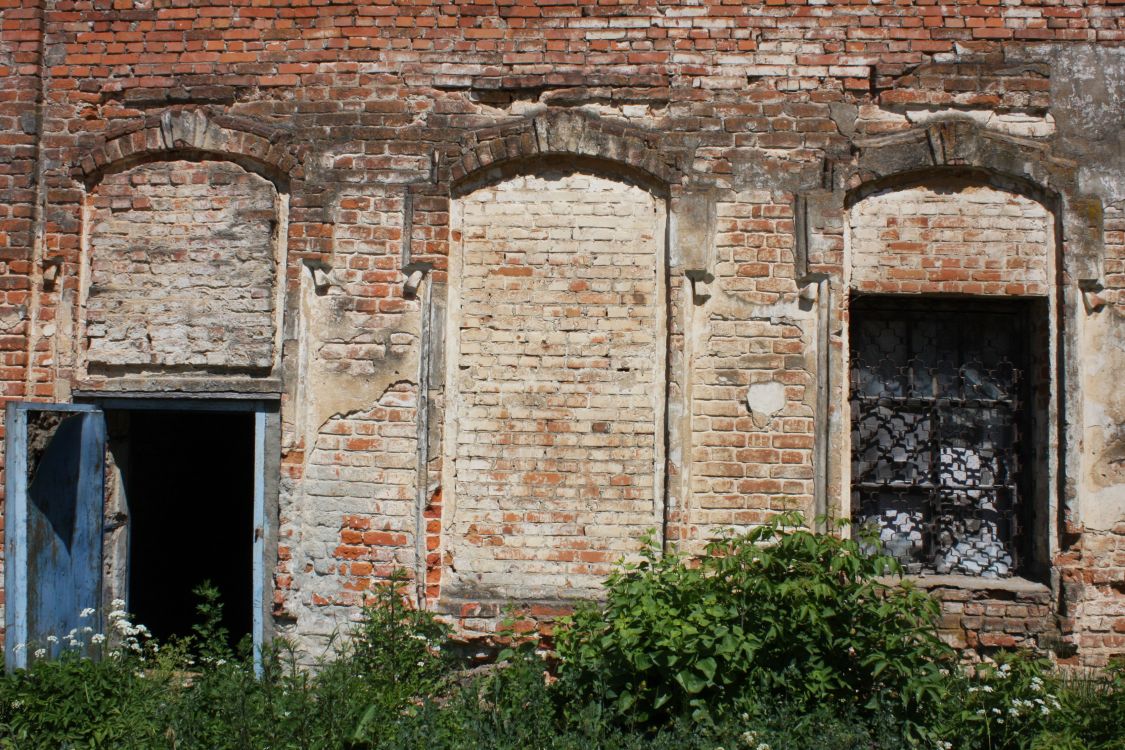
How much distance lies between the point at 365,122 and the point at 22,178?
2170 millimetres

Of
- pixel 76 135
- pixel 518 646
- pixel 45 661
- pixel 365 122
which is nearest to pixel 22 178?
pixel 76 135

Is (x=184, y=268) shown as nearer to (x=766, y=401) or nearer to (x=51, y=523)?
(x=51, y=523)

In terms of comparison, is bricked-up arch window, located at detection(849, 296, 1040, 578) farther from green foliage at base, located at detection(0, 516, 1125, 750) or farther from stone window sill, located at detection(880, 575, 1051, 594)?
green foliage at base, located at detection(0, 516, 1125, 750)

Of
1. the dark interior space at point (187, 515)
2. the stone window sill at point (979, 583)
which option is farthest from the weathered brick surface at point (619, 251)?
the dark interior space at point (187, 515)

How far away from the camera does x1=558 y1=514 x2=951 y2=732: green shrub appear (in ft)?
13.2

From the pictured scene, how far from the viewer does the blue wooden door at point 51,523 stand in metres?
4.68

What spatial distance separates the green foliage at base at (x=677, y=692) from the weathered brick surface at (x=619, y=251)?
66 centimetres

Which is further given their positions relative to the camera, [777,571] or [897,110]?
[897,110]

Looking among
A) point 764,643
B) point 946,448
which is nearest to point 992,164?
point 946,448

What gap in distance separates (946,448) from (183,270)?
4.80 metres

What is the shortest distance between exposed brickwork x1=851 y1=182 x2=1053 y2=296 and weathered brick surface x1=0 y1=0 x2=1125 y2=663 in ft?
0.06

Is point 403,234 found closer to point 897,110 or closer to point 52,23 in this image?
point 52,23

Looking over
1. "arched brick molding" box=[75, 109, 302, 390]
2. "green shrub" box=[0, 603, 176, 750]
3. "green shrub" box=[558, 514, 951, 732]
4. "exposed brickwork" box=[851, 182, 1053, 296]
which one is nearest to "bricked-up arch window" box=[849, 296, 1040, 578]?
"exposed brickwork" box=[851, 182, 1053, 296]

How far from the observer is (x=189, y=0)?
5.25m
